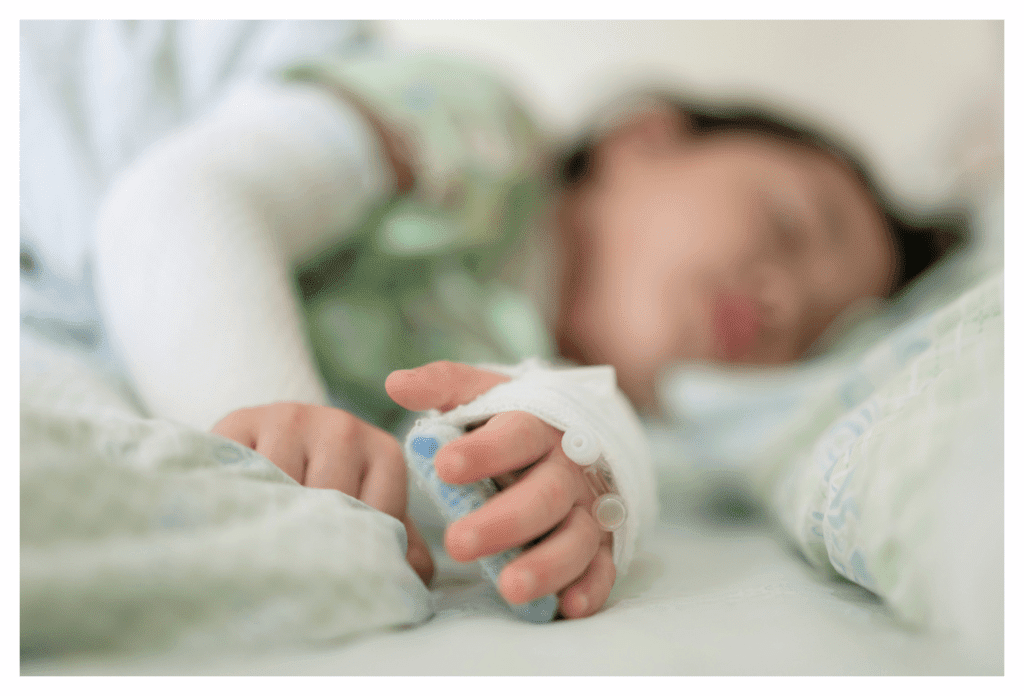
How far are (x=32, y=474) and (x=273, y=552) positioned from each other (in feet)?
0.28

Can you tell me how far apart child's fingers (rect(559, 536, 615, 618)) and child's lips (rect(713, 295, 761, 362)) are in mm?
513

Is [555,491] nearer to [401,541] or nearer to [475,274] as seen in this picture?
[401,541]

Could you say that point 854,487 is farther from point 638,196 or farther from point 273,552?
point 638,196

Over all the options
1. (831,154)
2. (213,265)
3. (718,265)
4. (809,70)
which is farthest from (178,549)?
(831,154)

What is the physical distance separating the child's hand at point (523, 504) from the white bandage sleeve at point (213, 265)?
0.35 ft

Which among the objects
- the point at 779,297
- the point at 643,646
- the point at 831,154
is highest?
the point at 831,154

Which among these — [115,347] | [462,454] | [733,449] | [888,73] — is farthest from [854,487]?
[888,73]

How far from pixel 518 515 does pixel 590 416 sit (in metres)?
0.07

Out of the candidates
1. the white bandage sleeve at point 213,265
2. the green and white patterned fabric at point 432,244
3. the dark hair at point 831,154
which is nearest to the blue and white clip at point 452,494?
the white bandage sleeve at point 213,265

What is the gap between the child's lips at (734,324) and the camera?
0.73 metres

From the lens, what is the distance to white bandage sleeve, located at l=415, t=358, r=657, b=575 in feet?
0.91

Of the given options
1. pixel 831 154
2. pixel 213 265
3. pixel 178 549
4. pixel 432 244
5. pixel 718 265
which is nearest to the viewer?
pixel 178 549

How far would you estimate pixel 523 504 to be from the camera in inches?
9.7
